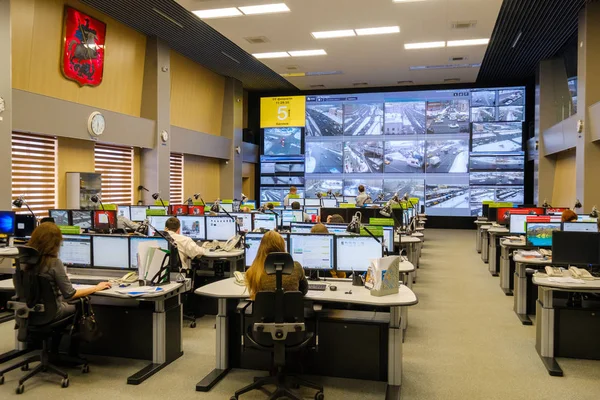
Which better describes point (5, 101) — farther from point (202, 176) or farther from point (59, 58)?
point (202, 176)

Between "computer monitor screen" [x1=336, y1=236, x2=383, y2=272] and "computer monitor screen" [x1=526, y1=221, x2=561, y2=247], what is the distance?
2690 mm

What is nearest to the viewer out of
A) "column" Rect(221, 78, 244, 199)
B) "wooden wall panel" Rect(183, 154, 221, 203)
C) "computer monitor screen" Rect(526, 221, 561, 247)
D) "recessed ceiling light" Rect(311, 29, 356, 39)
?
"computer monitor screen" Rect(526, 221, 561, 247)

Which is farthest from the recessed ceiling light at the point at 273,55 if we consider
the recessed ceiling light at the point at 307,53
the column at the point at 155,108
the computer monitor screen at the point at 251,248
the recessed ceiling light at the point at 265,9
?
the computer monitor screen at the point at 251,248

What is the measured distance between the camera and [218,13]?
887cm

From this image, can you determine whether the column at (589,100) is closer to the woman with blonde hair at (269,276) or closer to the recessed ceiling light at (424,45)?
the recessed ceiling light at (424,45)

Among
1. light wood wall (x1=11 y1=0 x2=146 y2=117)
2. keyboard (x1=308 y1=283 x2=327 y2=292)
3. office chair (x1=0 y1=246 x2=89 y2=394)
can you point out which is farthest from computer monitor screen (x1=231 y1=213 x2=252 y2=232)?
light wood wall (x1=11 y1=0 x2=146 y2=117)

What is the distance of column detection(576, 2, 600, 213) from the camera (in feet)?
31.1

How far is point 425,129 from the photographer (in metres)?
16.2

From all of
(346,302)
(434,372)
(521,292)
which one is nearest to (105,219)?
(346,302)

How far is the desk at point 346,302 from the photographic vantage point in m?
3.73

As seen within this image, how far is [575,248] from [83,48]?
28.3 ft

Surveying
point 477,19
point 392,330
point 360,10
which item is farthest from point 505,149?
point 392,330

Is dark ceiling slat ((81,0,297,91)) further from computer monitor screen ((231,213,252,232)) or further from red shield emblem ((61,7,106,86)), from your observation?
computer monitor screen ((231,213,252,232))

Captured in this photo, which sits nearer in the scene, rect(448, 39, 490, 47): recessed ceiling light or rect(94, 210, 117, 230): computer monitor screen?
rect(94, 210, 117, 230): computer monitor screen
